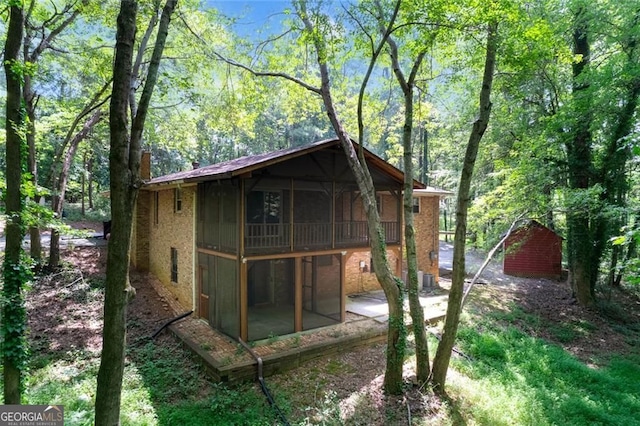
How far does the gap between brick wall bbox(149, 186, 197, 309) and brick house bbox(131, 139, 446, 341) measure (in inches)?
1.6

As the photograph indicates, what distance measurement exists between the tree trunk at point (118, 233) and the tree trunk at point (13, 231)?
2.11 meters

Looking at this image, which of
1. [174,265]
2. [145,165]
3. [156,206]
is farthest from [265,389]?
[145,165]

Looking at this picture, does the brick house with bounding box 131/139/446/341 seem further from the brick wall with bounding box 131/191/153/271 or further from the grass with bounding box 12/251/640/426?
the grass with bounding box 12/251/640/426

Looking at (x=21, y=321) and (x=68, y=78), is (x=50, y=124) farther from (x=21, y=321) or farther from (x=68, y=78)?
(x=21, y=321)

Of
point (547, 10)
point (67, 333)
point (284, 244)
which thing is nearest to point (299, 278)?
point (284, 244)

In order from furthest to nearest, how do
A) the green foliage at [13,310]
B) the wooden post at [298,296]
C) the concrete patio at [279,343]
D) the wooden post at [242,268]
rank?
the wooden post at [298,296]
the wooden post at [242,268]
the concrete patio at [279,343]
the green foliage at [13,310]

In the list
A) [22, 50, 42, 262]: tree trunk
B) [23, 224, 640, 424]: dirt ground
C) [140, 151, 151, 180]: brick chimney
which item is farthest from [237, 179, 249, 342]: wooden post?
[140, 151, 151, 180]: brick chimney

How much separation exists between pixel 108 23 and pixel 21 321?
32.1ft

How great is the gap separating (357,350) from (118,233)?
322 inches

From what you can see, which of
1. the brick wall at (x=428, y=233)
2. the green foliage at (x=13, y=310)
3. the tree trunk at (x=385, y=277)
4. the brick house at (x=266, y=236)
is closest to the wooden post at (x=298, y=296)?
the brick house at (x=266, y=236)

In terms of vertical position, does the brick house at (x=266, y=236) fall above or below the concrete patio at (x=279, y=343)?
above

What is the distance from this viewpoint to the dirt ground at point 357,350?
831 centimetres

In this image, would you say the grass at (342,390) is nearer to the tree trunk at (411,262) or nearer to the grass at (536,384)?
the grass at (536,384)

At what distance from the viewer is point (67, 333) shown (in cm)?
1090
